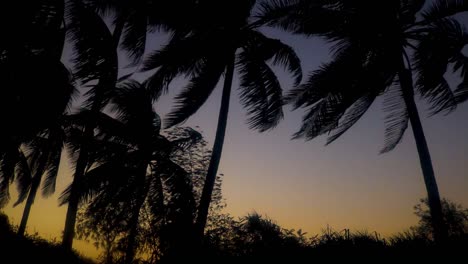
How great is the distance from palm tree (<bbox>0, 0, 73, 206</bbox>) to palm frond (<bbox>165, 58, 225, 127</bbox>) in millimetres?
3377

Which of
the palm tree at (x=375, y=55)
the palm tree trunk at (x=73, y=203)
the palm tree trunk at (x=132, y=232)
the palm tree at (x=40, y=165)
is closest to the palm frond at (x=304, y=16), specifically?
the palm tree at (x=375, y=55)

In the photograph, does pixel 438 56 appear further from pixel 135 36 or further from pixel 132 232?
pixel 132 232

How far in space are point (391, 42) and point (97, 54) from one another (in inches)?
279

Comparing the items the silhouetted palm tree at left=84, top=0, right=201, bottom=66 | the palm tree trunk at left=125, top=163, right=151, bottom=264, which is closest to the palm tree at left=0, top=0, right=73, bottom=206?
the silhouetted palm tree at left=84, top=0, right=201, bottom=66

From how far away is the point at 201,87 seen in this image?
425 inches

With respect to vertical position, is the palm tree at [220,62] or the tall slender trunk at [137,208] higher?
the palm tree at [220,62]

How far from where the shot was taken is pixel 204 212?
871cm

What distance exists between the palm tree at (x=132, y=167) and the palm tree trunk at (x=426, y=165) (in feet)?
22.7

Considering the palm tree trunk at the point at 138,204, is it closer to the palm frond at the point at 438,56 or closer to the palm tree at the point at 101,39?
the palm tree at the point at 101,39

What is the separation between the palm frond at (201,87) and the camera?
10578mm

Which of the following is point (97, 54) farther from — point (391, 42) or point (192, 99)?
point (391, 42)

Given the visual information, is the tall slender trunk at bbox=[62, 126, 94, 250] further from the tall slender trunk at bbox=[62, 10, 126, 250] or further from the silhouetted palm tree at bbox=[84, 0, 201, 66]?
the silhouetted palm tree at bbox=[84, 0, 201, 66]

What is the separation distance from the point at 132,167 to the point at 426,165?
383 inches

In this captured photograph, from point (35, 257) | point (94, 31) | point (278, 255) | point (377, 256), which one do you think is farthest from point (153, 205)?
point (377, 256)
